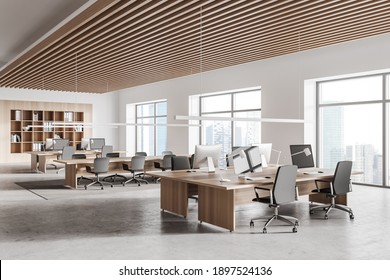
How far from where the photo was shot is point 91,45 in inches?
320

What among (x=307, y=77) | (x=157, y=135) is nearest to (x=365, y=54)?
(x=307, y=77)

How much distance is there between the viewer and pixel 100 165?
10.1 meters

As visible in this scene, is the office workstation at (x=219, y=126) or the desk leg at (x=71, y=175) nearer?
the office workstation at (x=219, y=126)

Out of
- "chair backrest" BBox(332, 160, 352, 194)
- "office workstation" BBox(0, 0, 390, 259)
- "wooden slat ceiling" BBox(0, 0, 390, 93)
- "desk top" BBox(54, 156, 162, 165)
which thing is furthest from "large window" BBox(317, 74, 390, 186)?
"desk top" BBox(54, 156, 162, 165)

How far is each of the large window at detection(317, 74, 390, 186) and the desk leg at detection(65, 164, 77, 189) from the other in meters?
6.69

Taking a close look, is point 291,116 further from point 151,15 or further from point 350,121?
point 151,15

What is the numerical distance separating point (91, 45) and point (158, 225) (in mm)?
4086

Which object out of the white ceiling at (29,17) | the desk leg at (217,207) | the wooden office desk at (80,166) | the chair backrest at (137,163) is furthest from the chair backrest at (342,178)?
the wooden office desk at (80,166)

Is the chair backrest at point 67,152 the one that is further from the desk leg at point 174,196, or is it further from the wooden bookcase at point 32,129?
the desk leg at point 174,196

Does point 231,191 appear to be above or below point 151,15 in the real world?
below

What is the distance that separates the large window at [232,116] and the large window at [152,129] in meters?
2.44

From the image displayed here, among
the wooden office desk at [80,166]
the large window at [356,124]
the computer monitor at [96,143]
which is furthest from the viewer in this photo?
the computer monitor at [96,143]

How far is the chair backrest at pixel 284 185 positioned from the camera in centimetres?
568

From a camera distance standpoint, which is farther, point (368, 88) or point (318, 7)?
point (368, 88)
